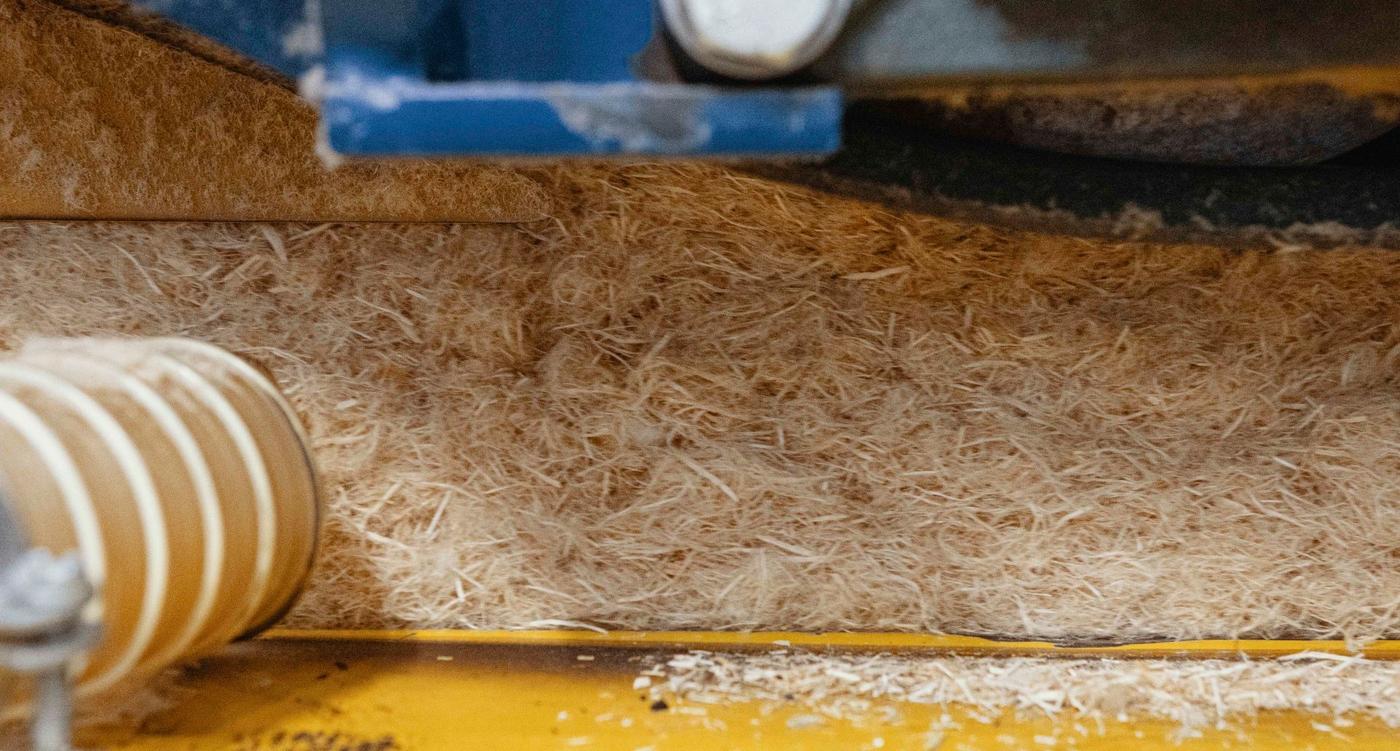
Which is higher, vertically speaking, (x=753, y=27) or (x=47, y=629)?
(x=753, y=27)

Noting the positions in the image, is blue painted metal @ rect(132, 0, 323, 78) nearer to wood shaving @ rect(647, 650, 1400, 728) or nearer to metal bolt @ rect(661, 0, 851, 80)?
metal bolt @ rect(661, 0, 851, 80)

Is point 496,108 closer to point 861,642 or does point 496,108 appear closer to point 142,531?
point 142,531

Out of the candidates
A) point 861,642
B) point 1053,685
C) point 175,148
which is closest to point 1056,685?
point 1053,685

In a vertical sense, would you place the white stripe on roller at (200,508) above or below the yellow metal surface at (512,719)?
above

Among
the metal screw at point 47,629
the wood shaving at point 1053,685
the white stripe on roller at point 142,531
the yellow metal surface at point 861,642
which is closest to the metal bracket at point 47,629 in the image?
the metal screw at point 47,629

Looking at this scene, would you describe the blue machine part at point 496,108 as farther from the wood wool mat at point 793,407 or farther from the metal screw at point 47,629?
the wood wool mat at point 793,407

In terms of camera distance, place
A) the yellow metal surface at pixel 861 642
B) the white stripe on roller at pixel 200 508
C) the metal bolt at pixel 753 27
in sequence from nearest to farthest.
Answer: the metal bolt at pixel 753 27 < the white stripe on roller at pixel 200 508 < the yellow metal surface at pixel 861 642
